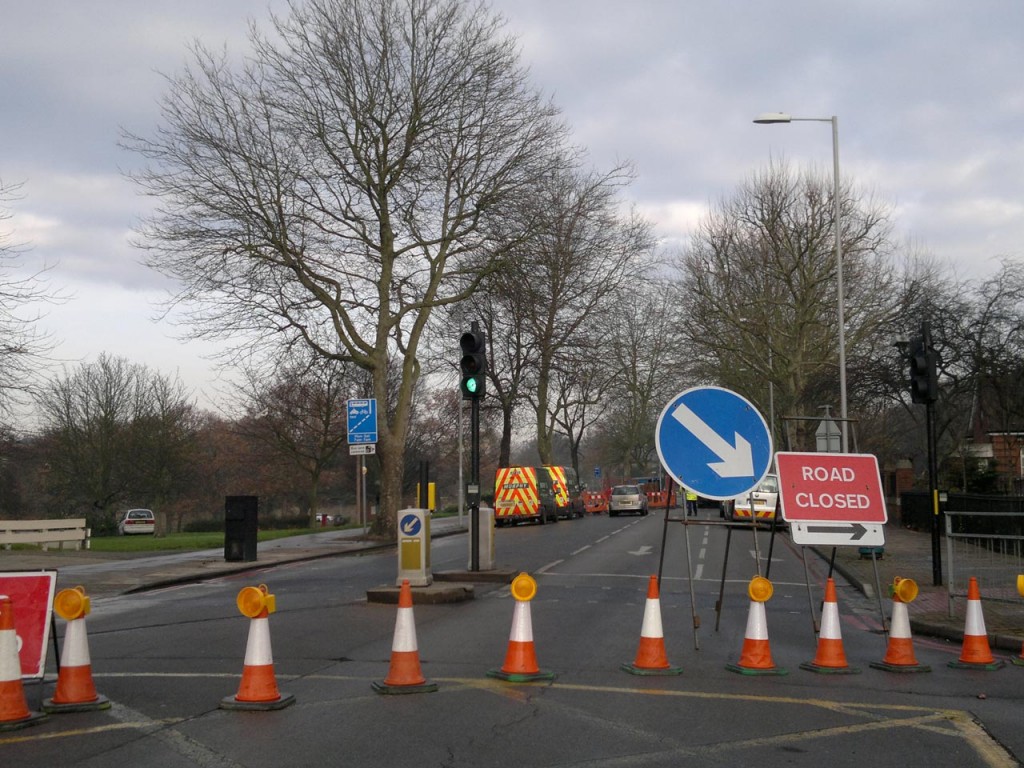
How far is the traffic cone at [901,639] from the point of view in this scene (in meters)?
8.80

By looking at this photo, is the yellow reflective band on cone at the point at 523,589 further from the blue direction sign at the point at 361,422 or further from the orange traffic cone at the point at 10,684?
the blue direction sign at the point at 361,422

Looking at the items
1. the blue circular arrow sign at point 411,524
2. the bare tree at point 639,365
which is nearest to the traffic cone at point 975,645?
the blue circular arrow sign at point 411,524

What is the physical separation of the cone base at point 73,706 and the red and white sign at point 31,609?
362mm

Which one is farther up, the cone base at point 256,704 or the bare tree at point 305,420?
the bare tree at point 305,420

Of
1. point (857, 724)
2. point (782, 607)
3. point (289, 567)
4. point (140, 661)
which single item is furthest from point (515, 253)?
point (857, 724)

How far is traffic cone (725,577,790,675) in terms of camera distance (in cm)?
851

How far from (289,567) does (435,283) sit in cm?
1113

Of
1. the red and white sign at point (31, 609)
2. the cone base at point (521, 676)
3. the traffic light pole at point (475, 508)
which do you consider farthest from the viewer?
the traffic light pole at point (475, 508)

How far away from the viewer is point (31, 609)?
7.55 meters

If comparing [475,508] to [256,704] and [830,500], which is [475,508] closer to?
[830,500]

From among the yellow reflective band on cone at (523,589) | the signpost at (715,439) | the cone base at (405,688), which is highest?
the signpost at (715,439)

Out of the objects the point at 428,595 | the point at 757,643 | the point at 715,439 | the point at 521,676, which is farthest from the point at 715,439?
the point at 428,595

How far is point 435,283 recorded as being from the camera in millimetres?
29719

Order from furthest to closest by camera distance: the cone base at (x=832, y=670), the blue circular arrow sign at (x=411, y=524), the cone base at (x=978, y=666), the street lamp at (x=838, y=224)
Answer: the street lamp at (x=838, y=224), the blue circular arrow sign at (x=411, y=524), the cone base at (x=978, y=666), the cone base at (x=832, y=670)
